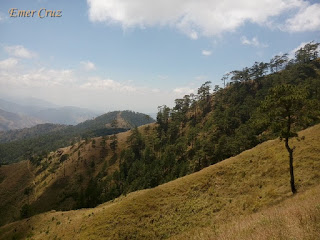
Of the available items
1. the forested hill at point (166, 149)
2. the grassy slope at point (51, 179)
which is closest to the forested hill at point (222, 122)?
the forested hill at point (166, 149)

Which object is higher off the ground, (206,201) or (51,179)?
(206,201)

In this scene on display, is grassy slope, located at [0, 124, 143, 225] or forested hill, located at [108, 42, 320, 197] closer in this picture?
forested hill, located at [108, 42, 320, 197]

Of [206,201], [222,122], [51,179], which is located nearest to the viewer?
[206,201]

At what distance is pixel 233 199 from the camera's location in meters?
31.7

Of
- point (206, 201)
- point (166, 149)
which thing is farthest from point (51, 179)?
point (206, 201)

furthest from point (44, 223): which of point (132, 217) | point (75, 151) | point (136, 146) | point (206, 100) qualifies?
point (206, 100)

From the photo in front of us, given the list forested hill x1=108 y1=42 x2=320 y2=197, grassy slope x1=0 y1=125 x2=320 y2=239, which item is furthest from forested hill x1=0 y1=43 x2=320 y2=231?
grassy slope x1=0 y1=125 x2=320 y2=239

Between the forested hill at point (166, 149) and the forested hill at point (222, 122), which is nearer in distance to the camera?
the forested hill at point (222, 122)

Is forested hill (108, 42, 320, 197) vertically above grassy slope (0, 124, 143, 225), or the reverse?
forested hill (108, 42, 320, 197)

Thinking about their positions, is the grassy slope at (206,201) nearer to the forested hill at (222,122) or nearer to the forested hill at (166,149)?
the forested hill at (222,122)

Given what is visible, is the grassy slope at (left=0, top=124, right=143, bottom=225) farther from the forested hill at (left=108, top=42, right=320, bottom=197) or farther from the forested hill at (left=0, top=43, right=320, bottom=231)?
the forested hill at (left=108, top=42, right=320, bottom=197)

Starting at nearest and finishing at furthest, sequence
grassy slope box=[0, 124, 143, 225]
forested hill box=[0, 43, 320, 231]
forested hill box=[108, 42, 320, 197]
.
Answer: forested hill box=[108, 42, 320, 197] < forested hill box=[0, 43, 320, 231] < grassy slope box=[0, 124, 143, 225]

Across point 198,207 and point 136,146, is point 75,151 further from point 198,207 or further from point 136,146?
point 198,207

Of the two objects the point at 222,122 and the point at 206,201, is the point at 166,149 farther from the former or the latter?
the point at 206,201
